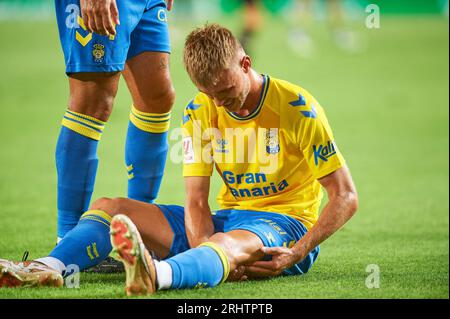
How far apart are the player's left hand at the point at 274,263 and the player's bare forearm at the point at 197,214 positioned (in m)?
0.24

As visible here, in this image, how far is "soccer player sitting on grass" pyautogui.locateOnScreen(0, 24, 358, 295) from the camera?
10.8 ft

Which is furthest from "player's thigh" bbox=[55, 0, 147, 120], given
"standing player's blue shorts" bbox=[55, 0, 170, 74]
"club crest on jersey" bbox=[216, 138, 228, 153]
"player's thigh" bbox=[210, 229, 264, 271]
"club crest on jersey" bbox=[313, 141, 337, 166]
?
"club crest on jersey" bbox=[313, 141, 337, 166]

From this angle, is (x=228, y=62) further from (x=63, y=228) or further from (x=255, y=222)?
(x=63, y=228)

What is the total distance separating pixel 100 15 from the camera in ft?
12.1

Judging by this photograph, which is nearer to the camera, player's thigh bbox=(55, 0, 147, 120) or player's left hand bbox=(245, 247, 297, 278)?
player's left hand bbox=(245, 247, 297, 278)

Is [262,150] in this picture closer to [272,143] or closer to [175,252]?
[272,143]

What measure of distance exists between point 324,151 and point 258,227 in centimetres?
40

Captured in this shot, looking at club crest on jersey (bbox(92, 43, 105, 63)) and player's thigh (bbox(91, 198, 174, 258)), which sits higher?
club crest on jersey (bbox(92, 43, 105, 63))

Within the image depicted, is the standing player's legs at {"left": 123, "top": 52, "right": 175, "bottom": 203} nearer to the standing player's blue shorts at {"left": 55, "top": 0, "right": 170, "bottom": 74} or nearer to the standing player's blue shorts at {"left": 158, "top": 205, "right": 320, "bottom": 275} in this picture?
the standing player's blue shorts at {"left": 55, "top": 0, "right": 170, "bottom": 74}

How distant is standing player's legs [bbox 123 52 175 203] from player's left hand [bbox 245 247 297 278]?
0.95 m

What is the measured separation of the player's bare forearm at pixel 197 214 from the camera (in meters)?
3.55

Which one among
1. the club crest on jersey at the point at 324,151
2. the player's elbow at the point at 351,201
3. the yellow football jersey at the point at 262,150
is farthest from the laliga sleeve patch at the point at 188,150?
the player's elbow at the point at 351,201

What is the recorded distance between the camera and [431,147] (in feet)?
26.4

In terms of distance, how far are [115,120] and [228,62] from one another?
21.2 feet
